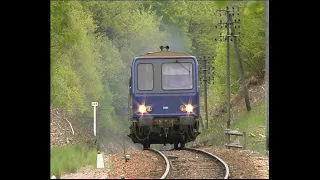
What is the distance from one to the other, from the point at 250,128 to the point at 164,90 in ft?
25.2

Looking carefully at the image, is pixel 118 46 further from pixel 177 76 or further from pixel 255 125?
pixel 177 76

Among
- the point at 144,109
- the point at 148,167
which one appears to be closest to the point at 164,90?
the point at 144,109

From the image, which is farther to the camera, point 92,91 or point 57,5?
point 92,91

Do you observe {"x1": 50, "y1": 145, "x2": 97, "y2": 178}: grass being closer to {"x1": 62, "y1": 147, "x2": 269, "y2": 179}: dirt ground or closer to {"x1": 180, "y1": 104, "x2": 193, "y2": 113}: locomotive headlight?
{"x1": 62, "y1": 147, "x2": 269, "y2": 179}: dirt ground

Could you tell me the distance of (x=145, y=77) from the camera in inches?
699

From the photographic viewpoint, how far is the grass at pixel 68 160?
495 inches

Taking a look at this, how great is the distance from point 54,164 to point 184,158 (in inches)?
144

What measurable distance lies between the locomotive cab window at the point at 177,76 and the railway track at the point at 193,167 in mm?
2060

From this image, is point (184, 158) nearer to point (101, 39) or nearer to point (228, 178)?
point (228, 178)

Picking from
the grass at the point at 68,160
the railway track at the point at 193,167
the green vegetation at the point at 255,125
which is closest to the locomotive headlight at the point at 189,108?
the railway track at the point at 193,167

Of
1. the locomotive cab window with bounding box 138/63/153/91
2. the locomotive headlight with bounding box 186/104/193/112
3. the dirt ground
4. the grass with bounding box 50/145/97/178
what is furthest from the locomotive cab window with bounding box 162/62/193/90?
the grass with bounding box 50/145/97/178

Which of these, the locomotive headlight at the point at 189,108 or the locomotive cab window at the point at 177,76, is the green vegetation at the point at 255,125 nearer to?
the locomotive headlight at the point at 189,108
